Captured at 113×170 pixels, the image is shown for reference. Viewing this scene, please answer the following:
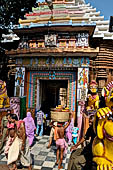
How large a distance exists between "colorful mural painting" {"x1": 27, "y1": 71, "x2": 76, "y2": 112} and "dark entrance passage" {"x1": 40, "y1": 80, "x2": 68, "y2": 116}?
1776 mm

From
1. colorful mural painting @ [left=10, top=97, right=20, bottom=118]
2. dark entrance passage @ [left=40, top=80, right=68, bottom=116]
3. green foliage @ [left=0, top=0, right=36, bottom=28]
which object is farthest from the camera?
dark entrance passage @ [left=40, top=80, right=68, bottom=116]

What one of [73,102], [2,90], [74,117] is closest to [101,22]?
[73,102]

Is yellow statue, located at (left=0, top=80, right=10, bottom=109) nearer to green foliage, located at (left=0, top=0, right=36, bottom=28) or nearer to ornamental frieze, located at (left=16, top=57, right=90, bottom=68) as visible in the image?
ornamental frieze, located at (left=16, top=57, right=90, bottom=68)

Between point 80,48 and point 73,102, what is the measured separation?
295cm

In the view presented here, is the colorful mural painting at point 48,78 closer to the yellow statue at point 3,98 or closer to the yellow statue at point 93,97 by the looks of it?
the yellow statue at point 3,98

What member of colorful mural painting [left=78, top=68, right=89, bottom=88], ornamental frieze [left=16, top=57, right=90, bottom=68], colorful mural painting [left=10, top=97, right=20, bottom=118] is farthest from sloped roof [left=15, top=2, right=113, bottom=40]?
colorful mural painting [left=10, top=97, right=20, bottom=118]

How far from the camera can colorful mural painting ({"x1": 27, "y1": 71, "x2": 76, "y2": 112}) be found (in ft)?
29.3

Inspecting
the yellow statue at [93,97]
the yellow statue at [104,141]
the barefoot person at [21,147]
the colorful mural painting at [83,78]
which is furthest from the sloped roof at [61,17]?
the yellow statue at [104,141]

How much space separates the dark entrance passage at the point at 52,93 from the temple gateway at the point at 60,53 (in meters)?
1.82

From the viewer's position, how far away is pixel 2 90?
7.55m

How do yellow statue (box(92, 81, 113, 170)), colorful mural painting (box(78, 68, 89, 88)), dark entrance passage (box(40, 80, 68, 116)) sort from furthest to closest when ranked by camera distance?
dark entrance passage (box(40, 80, 68, 116)), colorful mural painting (box(78, 68, 89, 88)), yellow statue (box(92, 81, 113, 170))

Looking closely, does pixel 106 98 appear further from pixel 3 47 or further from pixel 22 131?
pixel 3 47

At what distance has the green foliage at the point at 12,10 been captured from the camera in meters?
9.44

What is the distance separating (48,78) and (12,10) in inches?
189
